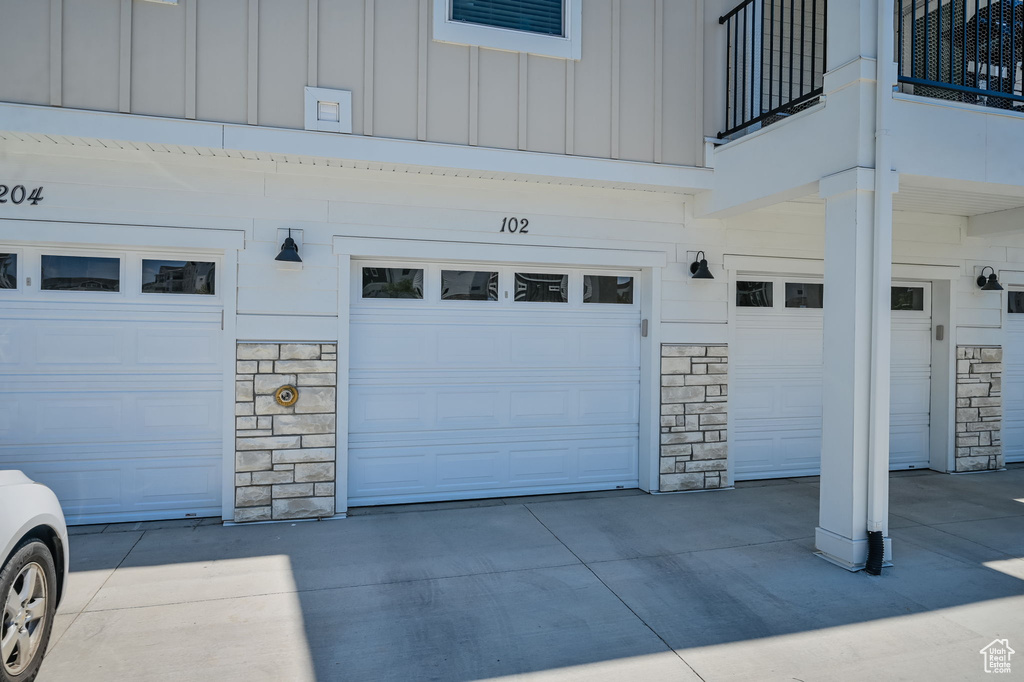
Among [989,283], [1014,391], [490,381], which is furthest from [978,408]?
[490,381]

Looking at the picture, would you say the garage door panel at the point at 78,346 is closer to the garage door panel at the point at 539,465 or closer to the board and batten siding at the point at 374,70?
the board and batten siding at the point at 374,70

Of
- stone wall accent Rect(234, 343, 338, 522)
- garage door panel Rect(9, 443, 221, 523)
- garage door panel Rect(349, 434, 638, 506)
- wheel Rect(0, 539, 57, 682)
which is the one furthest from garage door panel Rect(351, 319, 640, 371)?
wheel Rect(0, 539, 57, 682)

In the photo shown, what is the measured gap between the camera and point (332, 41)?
503 centimetres

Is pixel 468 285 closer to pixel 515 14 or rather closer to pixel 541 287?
pixel 541 287

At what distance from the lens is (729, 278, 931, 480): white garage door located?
6625 mm

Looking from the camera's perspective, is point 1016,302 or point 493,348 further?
point 1016,302

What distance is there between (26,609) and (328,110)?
→ 385 centimetres

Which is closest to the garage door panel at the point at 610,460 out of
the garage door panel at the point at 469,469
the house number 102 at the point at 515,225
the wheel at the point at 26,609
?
the garage door panel at the point at 469,469

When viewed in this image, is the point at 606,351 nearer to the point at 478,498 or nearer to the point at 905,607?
the point at 478,498

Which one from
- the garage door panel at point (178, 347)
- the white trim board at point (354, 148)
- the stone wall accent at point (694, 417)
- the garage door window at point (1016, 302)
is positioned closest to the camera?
the white trim board at point (354, 148)

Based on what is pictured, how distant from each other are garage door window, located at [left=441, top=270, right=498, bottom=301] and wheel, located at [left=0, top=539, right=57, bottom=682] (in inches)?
141

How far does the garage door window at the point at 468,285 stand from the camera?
229 inches

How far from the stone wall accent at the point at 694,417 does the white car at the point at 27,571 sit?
16.0 ft

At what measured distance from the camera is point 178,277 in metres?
5.21
